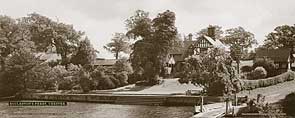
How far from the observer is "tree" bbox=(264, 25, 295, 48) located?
9624cm

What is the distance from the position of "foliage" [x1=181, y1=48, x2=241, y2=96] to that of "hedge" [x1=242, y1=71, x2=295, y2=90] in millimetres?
3304

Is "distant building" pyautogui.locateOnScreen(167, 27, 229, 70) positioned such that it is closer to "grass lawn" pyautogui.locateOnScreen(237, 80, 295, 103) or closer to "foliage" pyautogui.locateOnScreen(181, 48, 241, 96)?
"grass lawn" pyautogui.locateOnScreen(237, 80, 295, 103)

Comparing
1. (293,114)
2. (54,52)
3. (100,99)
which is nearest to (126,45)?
(54,52)

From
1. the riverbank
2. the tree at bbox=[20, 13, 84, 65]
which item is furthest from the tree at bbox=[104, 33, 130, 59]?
the riverbank

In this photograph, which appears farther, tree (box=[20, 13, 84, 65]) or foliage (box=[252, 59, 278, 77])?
tree (box=[20, 13, 84, 65])

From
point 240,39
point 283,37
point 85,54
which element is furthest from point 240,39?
point 85,54

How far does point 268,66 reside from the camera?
73.4 meters

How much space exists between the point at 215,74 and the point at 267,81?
13.3 meters

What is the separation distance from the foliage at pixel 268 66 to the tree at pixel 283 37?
79.9 feet

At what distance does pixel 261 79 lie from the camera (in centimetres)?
6456

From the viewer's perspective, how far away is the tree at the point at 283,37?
96.2 meters

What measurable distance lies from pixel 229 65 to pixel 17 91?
33.9 metres

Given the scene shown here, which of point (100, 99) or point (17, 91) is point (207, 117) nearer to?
Result: point (100, 99)

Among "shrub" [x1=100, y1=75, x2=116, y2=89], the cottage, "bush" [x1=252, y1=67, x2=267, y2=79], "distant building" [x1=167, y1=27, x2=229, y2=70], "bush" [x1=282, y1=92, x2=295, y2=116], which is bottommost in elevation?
"bush" [x1=282, y1=92, x2=295, y2=116]
